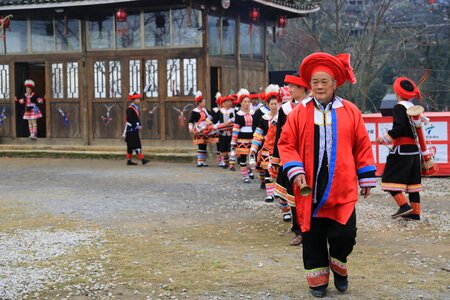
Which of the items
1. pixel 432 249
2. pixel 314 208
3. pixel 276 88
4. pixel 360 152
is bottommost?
pixel 432 249

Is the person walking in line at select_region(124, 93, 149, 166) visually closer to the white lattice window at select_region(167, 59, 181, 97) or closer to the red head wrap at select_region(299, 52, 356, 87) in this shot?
the white lattice window at select_region(167, 59, 181, 97)

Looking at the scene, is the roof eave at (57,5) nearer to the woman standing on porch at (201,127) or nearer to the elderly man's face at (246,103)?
the woman standing on porch at (201,127)

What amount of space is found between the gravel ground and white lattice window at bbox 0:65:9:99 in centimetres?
412

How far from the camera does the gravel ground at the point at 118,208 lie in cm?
629

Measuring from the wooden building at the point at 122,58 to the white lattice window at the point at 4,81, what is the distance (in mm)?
28

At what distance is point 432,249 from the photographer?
716 cm

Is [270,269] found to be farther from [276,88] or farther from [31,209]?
[31,209]

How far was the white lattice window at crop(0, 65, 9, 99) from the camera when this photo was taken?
64.7ft

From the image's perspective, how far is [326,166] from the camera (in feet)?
17.6

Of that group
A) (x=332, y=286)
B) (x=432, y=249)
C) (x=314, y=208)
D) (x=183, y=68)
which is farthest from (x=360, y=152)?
(x=183, y=68)

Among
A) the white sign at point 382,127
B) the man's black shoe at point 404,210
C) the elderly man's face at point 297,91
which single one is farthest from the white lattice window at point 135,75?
the elderly man's face at point 297,91

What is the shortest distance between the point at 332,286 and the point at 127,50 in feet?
43.8

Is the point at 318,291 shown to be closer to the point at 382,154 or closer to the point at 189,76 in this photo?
the point at 382,154

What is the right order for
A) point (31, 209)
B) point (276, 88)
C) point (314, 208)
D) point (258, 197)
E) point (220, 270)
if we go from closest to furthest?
point (314, 208) < point (220, 270) < point (276, 88) < point (31, 209) < point (258, 197)
